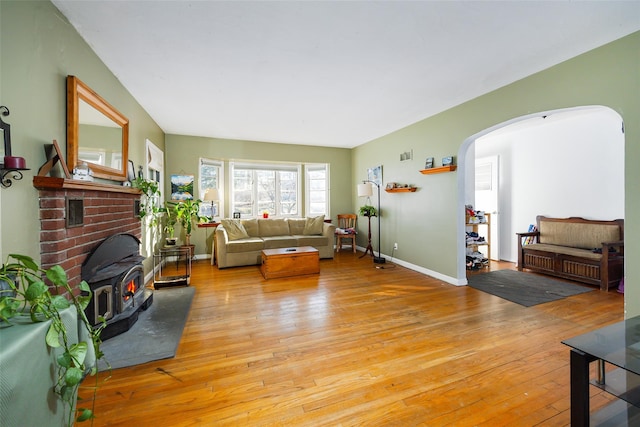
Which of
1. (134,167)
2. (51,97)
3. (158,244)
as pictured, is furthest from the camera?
(158,244)

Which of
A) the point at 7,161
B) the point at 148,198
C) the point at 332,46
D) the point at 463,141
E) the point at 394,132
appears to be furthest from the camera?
the point at 394,132

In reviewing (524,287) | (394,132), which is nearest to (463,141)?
(394,132)

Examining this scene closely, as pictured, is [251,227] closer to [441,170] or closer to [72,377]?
[441,170]

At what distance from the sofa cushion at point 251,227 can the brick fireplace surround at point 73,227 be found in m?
2.70

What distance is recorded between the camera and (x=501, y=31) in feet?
6.94

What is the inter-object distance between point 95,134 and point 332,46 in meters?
2.28

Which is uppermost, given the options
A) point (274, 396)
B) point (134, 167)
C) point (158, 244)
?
point (134, 167)

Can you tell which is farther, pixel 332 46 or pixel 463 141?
pixel 463 141

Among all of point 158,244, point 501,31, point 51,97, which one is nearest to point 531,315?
point 501,31

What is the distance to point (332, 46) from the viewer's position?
2.31m

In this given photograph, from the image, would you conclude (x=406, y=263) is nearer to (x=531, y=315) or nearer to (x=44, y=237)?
(x=531, y=315)

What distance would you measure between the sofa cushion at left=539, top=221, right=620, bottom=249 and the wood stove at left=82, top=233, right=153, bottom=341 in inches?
240

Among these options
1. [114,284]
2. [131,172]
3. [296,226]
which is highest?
[131,172]

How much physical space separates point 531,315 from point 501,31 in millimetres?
2742
